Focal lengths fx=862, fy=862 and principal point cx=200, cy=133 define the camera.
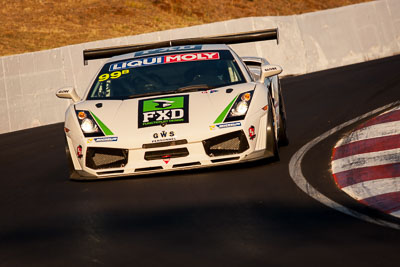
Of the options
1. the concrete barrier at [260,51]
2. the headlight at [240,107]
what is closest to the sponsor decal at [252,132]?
the headlight at [240,107]

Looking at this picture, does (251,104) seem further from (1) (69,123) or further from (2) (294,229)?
(2) (294,229)

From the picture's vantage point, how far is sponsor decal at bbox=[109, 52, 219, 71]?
30.5 feet

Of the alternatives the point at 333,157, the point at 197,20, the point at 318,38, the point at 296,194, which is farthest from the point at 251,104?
the point at 197,20

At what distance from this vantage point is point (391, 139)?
8875 millimetres

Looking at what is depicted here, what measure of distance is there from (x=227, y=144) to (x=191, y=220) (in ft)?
6.14

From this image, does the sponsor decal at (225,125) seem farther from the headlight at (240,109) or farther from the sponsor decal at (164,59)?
the sponsor decal at (164,59)

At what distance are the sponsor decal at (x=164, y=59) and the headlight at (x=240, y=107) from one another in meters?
1.15

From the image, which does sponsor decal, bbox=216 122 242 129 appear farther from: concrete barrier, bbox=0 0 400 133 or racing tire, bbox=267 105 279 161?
concrete barrier, bbox=0 0 400 133

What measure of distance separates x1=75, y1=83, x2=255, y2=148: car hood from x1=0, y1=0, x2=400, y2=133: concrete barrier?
9.66 metres

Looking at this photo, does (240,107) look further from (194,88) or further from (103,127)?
(103,127)

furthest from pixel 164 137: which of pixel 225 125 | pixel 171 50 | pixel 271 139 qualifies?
pixel 171 50

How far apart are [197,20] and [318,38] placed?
63.5ft

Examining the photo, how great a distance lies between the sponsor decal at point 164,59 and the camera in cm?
929

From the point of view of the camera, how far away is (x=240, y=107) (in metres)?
8.15
